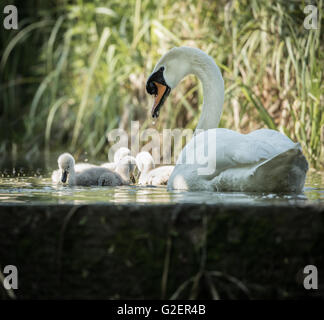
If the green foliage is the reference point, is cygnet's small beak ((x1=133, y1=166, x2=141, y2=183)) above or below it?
below

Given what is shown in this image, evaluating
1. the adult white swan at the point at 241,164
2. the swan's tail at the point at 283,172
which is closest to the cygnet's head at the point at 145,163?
the adult white swan at the point at 241,164

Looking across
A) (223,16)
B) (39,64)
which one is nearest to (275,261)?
(223,16)

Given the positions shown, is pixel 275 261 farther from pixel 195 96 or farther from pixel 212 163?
pixel 195 96

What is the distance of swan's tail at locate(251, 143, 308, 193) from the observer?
8.07 ft

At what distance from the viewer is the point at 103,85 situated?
241 inches

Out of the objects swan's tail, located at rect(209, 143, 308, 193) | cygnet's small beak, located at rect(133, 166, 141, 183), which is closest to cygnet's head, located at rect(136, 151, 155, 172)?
cygnet's small beak, located at rect(133, 166, 141, 183)

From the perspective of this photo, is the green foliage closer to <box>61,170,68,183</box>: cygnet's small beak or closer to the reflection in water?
the reflection in water

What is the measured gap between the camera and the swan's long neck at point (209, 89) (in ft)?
11.9

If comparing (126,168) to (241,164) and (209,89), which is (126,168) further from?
(241,164)

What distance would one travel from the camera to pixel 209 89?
3684 mm

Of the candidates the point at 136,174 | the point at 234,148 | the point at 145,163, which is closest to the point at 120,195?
the point at 234,148

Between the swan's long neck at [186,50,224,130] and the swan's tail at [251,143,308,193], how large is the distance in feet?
3.32

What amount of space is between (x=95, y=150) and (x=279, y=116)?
183 cm

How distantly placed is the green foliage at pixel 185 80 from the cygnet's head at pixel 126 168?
3.25 feet
